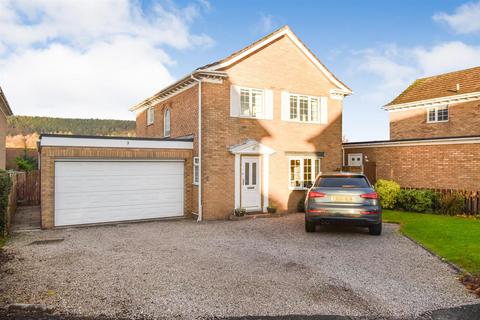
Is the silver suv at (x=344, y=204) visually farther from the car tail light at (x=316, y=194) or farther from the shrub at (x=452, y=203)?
the shrub at (x=452, y=203)

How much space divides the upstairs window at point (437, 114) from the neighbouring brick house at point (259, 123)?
9196 millimetres

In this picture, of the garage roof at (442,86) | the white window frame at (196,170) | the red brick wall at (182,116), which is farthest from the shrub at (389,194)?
the garage roof at (442,86)

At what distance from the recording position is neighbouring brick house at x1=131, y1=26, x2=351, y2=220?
42.8 ft

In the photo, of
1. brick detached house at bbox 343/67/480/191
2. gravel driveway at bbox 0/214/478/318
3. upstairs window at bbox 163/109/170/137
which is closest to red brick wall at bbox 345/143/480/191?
brick detached house at bbox 343/67/480/191

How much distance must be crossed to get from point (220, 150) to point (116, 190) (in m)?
4.13

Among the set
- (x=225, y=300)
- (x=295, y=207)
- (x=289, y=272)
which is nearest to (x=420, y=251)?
(x=289, y=272)

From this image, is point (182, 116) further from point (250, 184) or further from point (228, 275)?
point (228, 275)

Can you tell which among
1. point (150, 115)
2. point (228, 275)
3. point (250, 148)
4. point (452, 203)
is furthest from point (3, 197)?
point (452, 203)

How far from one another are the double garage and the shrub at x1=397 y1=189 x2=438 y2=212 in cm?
930

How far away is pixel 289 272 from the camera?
250 inches

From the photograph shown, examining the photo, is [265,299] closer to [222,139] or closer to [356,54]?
[222,139]

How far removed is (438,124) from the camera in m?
21.2

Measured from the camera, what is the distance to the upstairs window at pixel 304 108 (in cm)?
1505

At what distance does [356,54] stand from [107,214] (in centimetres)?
1106
